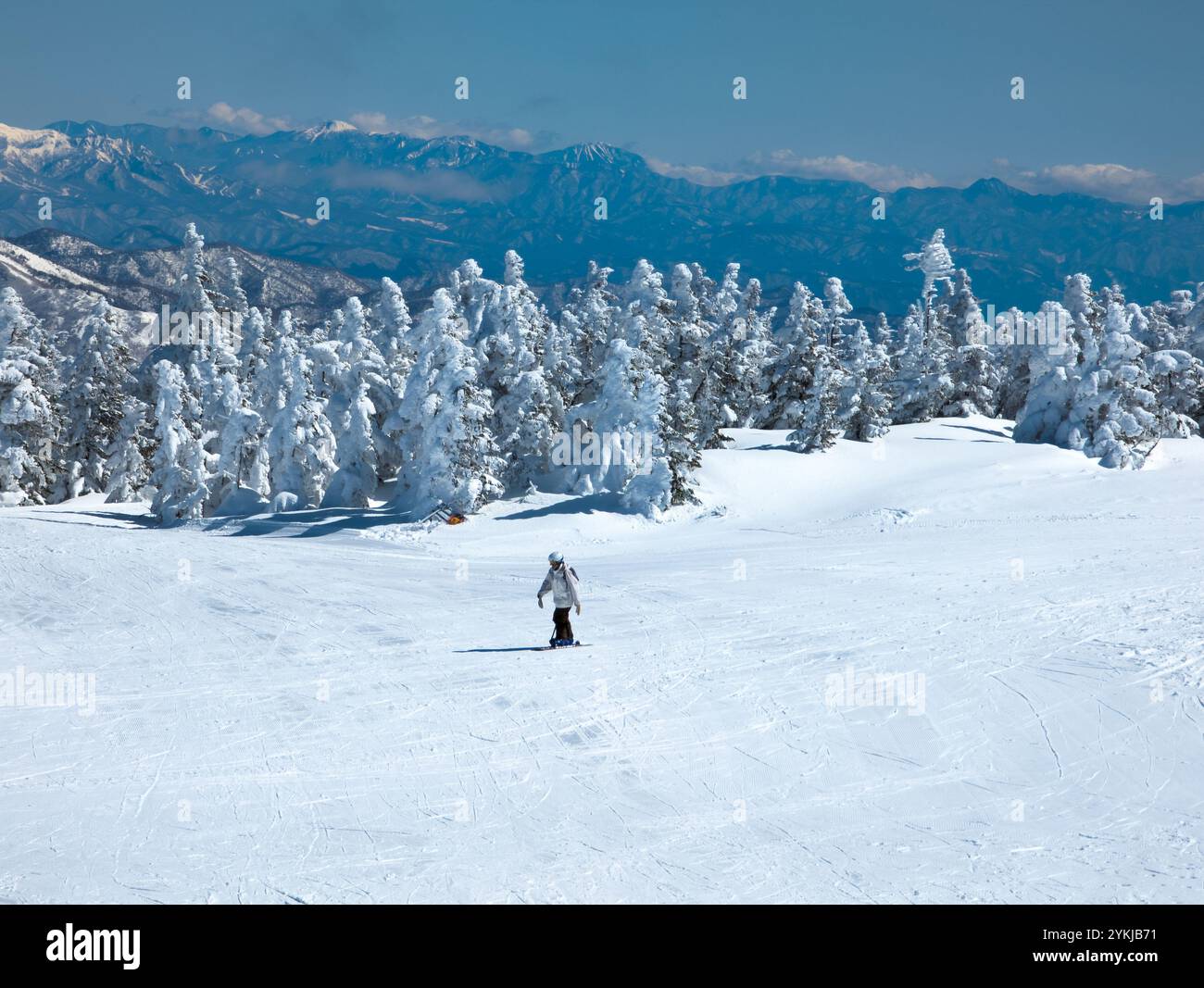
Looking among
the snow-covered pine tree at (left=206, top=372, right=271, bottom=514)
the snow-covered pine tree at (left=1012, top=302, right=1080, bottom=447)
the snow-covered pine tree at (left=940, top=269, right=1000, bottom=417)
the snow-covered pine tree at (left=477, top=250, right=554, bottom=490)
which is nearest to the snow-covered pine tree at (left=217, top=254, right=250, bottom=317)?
the snow-covered pine tree at (left=206, top=372, right=271, bottom=514)

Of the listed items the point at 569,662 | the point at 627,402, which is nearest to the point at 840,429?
the point at 627,402

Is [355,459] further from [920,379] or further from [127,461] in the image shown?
[920,379]

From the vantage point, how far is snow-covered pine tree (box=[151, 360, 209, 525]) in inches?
1580

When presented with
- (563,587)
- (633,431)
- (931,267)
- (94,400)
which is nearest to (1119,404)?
(931,267)

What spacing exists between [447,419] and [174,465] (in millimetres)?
14874

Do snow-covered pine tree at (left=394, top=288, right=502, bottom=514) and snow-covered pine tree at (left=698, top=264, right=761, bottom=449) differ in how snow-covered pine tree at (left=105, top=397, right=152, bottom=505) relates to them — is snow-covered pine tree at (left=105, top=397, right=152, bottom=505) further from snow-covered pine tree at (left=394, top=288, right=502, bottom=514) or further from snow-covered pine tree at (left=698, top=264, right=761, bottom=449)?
snow-covered pine tree at (left=698, top=264, right=761, bottom=449)

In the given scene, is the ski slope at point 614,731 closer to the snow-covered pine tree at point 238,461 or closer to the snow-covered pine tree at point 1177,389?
the snow-covered pine tree at point 238,461

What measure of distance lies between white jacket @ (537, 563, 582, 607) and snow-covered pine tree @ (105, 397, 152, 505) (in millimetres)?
37447

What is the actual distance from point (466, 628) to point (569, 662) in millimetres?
3506

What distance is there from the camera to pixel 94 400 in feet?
152

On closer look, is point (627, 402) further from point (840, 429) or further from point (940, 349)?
point (940, 349)

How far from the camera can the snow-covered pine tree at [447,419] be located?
112ft

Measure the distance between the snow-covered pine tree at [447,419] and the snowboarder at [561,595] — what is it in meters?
18.6

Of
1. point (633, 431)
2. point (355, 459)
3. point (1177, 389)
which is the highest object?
point (1177, 389)
